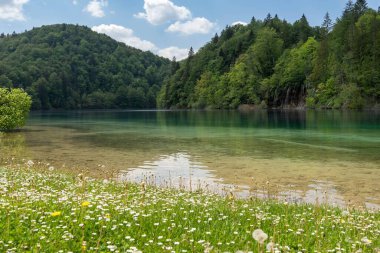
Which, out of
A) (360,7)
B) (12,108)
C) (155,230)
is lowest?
(155,230)

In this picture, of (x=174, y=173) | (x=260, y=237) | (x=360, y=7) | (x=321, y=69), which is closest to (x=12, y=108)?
(x=174, y=173)

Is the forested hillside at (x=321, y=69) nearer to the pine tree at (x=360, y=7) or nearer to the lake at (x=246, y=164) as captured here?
the pine tree at (x=360, y=7)

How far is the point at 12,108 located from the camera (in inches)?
2186

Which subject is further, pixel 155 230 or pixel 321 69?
pixel 321 69

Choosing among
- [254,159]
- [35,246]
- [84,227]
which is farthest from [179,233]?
[254,159]

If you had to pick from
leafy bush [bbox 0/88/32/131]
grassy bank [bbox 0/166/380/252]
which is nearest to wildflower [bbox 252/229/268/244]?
grassy bank [bbox 0/166/380/252]

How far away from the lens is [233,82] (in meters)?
196

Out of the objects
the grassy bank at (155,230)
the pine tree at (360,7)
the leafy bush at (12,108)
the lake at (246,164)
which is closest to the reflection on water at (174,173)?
the lake at (246,164)

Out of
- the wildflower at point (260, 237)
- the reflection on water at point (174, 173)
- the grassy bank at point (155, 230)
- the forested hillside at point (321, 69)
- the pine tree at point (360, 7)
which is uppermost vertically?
the pine tree at point (360, 7)

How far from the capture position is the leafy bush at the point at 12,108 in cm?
5469

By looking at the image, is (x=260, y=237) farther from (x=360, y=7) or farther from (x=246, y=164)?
(x=360, y=7)

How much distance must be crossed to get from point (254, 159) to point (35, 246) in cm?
2399

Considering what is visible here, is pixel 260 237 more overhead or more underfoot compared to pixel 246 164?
more overhead

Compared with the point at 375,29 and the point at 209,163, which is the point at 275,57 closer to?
the point at 375,29
